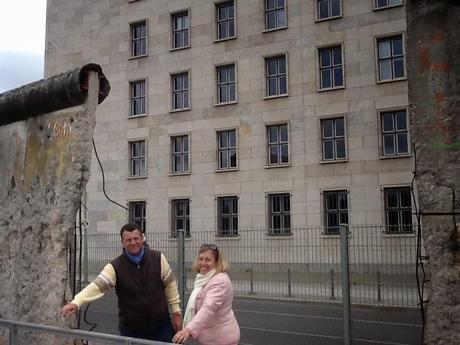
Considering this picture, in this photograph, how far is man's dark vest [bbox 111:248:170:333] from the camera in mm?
5480

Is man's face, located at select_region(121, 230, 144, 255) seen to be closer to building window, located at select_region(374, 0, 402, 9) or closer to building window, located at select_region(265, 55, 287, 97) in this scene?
building window, located at select_region(265, 55, 287, 97)

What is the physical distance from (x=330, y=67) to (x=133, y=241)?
84.9 feet

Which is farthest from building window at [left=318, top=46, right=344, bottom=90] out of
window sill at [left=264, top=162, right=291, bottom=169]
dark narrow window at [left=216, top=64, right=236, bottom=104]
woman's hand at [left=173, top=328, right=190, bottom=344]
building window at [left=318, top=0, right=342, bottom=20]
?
woman's hand at [left=173, top=328, right=190, bottom=344]

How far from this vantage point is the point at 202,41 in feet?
109

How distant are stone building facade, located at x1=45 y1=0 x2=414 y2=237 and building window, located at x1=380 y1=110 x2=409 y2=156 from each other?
53 millimetres

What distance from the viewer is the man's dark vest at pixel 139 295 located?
548cm

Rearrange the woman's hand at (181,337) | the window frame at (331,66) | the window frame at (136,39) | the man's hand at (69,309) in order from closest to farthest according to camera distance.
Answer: the woman's hand at (181,337), the man's hand at (69,309), the window frame at (331,66), the window frame at (136,39)

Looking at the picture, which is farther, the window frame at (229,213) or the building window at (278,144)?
the window frame at (229,213)

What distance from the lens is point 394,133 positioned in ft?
92.7

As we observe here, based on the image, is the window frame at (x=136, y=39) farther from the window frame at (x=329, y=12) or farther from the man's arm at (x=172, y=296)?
the man's arm at (x=172, y=296)

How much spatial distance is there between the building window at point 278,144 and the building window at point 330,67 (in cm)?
297

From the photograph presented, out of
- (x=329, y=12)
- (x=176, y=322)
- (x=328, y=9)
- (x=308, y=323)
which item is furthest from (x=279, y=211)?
(x=176, y=322)

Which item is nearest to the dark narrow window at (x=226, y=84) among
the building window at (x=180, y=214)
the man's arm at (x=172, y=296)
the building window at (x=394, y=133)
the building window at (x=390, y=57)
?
the building window at (x=180, y=214)

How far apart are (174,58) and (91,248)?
20.0 m
